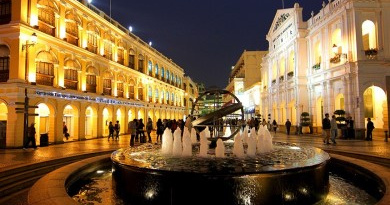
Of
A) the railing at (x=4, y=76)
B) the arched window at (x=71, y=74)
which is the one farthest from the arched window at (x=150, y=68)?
the railing at (x=4, y=76)

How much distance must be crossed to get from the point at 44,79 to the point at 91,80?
688cm

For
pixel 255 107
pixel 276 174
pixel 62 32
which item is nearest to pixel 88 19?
pixel 62 32

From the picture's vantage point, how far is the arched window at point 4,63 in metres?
19.3

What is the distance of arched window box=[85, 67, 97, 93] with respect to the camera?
89.8ft

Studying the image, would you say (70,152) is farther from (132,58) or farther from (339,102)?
(132,58)

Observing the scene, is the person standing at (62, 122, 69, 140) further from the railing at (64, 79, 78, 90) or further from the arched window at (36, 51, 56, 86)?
the arched window at (36, 51, 56, 86)

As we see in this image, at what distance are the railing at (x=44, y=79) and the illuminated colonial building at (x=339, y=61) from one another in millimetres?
21577

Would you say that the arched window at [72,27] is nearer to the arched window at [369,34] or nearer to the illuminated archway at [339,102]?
the illuminated archway at [339,102]

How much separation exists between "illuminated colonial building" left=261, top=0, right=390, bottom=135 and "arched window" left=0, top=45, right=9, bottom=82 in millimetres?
23387

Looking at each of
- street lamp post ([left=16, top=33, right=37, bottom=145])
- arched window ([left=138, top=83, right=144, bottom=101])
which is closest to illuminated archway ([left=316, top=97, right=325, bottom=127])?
arched window ([left=138, top=83, right=144, bottom=101])

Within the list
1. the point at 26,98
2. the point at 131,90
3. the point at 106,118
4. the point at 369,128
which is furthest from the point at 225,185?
the point at 131,90

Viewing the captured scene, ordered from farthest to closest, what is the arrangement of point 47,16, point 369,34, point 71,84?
point 71,84
point 369,34
point 47,16

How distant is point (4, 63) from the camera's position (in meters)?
19.5

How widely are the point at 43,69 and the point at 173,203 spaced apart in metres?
18.8
